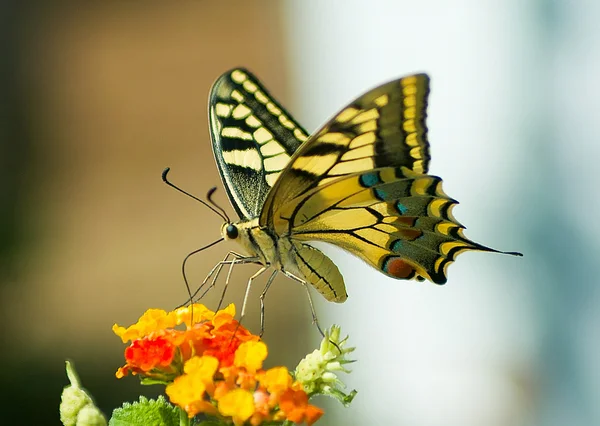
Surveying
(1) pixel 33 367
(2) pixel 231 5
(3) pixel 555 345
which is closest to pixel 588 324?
(3) pixel 555 345

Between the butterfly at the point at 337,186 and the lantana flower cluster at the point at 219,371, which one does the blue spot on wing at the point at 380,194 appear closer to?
the butterfly at the point at 337,186

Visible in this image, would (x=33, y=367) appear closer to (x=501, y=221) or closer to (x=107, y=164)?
(x=107, y=164)

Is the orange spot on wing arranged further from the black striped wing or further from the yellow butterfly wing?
the black striped wing

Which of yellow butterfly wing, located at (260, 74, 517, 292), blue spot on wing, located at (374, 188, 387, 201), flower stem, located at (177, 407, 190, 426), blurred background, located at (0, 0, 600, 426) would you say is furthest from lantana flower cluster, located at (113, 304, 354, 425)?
blurred background, located at (0, 0, 600, 426)

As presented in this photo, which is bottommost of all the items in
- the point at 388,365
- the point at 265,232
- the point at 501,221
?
the point at 388,365

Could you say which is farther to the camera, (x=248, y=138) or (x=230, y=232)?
(x=248, y=138)

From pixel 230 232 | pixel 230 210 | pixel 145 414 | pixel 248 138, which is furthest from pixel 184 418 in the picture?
pixel 230 210

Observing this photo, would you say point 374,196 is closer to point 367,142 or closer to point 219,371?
point 367,142
